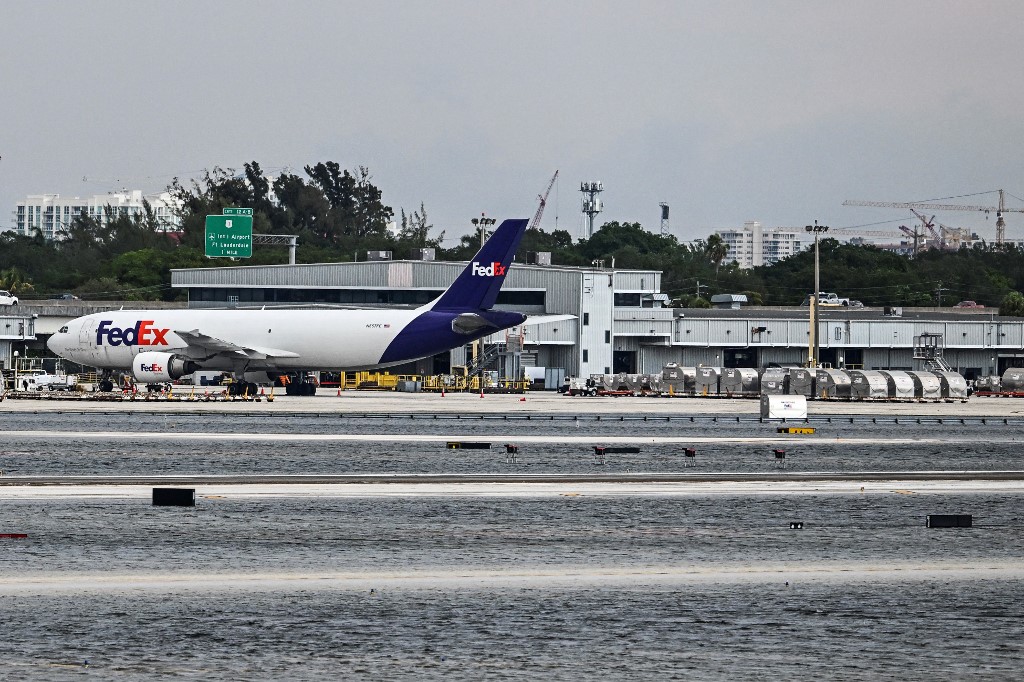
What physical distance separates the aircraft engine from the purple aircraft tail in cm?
1626

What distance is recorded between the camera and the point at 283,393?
10994 centimetres

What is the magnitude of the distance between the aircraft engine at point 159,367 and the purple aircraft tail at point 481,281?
1626cm

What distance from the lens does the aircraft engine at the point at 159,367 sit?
9781 cm

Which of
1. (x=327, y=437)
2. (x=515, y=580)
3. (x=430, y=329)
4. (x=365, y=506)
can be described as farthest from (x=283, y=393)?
(x=515, y=580)

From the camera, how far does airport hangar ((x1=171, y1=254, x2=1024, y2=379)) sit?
A: 135 m

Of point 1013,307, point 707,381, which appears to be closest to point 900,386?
point 707,381

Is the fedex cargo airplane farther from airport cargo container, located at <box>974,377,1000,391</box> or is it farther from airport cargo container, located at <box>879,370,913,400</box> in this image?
airport cargo container, located at <box>974,377,1000,391</box>

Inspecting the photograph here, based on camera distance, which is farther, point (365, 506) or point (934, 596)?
point (365, 506)

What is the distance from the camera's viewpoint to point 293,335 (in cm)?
10050

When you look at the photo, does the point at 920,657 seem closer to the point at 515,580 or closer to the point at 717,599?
the point at 717,599

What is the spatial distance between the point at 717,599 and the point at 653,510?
10.8 meters

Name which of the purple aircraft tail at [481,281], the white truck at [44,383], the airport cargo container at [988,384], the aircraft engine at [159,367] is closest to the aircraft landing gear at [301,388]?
the aircraft engine at [159,367]

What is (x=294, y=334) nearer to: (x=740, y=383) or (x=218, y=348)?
(x=218, y=348)

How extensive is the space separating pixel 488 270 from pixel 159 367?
71.6ft
